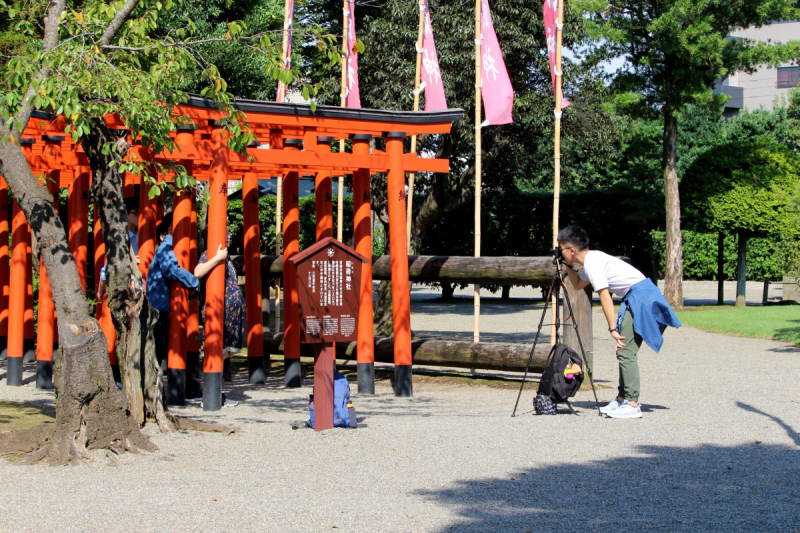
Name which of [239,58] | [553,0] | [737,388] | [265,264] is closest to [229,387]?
[265,264]

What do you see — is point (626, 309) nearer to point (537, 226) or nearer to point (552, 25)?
point (552, 25)

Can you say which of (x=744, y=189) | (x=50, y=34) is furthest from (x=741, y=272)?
(x=50, y=34)

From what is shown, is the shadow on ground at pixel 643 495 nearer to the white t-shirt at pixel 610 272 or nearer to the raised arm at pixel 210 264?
the white t-shirt at pixel 610 272

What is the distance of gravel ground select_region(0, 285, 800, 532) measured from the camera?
388 centimetres

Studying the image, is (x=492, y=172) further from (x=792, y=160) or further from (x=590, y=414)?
(x=590, y=414)

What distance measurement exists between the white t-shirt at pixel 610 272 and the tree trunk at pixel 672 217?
13.6 metres

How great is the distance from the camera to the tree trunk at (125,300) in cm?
584

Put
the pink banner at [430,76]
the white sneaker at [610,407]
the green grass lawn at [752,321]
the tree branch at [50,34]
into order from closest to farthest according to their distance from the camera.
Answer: the tree branch at [50,34] < the white sneaker at [610,407] < the pink banner at [430,76] < the green grass lawn at [752,321]

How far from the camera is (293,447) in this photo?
5.57 m

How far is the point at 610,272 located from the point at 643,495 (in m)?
2.70

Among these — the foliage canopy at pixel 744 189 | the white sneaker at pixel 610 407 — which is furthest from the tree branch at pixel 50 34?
the foliage canopy at pixel 744 189

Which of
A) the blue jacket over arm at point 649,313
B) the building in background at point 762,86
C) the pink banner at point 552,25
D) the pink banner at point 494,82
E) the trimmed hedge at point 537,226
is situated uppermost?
the building in background at point 762,86

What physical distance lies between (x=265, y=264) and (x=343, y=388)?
4759mm

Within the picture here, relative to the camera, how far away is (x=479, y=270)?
28.2 ft
